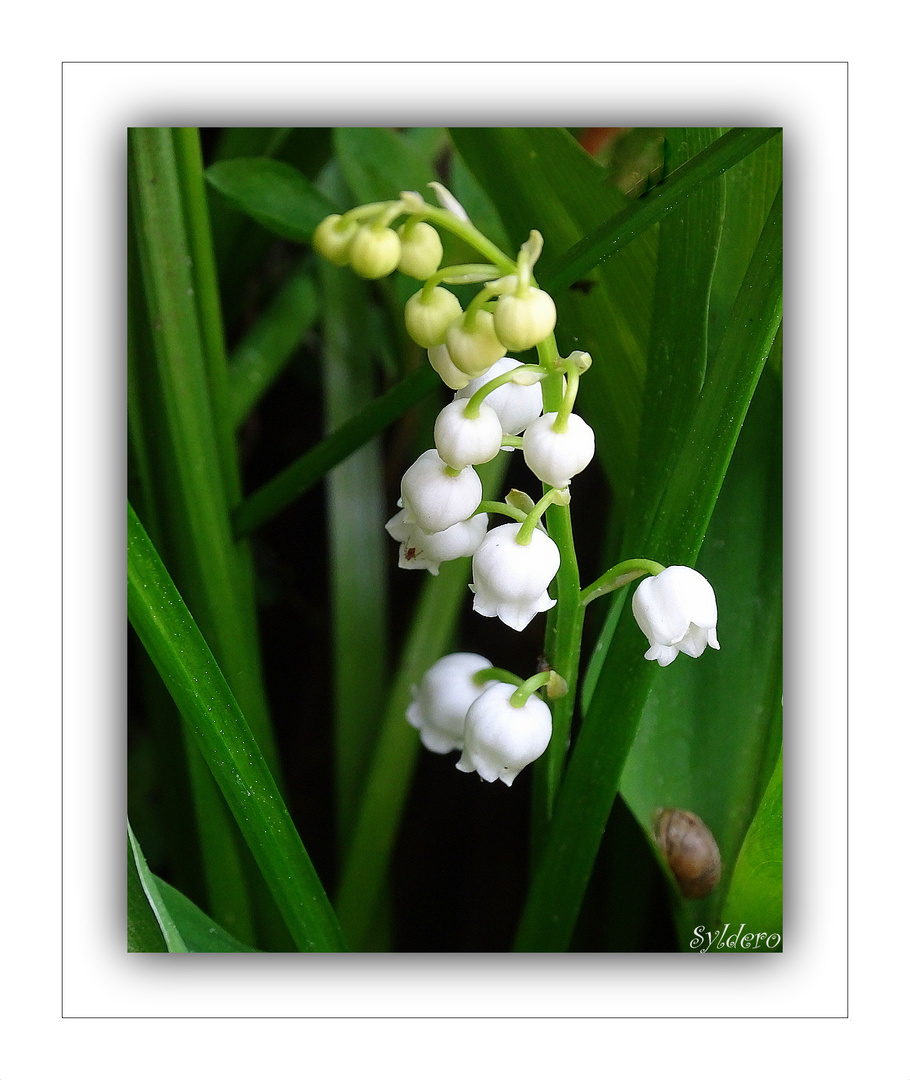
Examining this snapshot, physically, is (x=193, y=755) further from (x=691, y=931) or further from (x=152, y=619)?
(x=691, y=931)

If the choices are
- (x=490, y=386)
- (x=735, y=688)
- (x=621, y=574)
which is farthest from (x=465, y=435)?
(x=735, y=688)

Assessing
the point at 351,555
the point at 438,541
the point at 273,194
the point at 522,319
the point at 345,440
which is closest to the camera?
the point at 522,319

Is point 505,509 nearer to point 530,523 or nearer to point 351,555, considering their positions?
point 530,523

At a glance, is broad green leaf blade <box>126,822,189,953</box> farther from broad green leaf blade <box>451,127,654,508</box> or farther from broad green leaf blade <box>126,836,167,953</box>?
broad green leaf blade <box>451,127,654,508</box>

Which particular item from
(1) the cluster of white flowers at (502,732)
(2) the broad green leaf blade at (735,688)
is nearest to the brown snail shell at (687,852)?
(2) the broad green leaf blade at (735,688)

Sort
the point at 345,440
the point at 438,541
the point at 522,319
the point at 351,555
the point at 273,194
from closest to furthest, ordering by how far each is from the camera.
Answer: the point at 522,319 → the point at 438,541 → the point at 345,440 → the point at 273,194 → the point at 351,555
